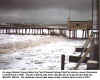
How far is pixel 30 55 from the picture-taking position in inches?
81.0

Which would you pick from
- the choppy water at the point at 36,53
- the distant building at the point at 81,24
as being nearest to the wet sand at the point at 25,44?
the choppy water at the point at 36,53

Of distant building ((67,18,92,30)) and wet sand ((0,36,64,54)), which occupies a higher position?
distant building ((67,18,92,30))

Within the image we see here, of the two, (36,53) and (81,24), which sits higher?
(81,24)

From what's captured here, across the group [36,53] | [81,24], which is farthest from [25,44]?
[81,24]

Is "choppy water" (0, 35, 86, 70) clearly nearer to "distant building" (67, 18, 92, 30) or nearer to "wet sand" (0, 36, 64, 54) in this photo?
"wet sand" (0, 36, 64, 54)

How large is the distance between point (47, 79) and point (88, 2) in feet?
2.79

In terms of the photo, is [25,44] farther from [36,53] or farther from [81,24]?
[81,24]

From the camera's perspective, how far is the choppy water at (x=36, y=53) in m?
2.02

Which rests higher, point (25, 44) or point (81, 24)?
point (81, 24)

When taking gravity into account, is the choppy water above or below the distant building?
below

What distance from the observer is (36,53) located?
6.70 feet

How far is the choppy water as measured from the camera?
202 cm

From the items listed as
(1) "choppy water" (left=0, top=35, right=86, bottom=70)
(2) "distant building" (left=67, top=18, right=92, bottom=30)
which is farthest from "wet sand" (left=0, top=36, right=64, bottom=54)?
(2) "distant building" (left=67, top=18, right=92, bottom=30)

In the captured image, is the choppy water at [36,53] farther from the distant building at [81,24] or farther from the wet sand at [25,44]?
the distant building at [81,24]
